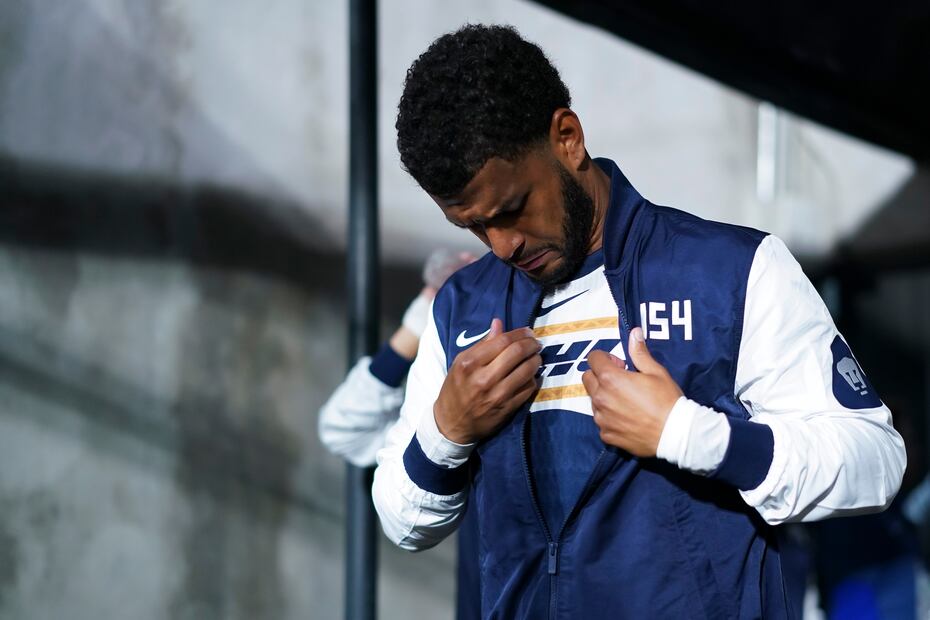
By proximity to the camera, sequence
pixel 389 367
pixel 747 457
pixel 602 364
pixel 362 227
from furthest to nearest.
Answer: pixel 362 227 → pixel 389 367 → pixel 602 364 → pixel 747 457

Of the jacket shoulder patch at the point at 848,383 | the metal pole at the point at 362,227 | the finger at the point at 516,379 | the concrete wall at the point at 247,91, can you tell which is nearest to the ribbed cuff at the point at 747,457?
the jacket shoulder patch at the point at 848,383

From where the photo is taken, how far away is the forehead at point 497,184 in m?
1.22

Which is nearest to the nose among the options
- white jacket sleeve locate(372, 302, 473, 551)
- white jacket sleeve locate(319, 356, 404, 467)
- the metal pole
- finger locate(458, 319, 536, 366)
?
finger locate(458, 319, 536, 366)

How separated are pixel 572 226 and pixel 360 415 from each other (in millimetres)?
1416

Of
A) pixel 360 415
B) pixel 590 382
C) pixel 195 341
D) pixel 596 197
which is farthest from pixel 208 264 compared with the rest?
pixel 590 382

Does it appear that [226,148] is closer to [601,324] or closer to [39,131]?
[39,131]

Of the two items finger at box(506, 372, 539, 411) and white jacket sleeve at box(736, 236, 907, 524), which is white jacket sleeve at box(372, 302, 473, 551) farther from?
white jacket sleeve at box(736, 236, 907, 524)

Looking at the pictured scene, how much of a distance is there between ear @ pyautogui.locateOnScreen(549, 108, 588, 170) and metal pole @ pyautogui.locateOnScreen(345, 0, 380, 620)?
148 cm

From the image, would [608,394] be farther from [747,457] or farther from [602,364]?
[747,457]

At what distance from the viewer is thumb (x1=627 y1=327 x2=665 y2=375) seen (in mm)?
1163

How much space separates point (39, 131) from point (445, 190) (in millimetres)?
1814

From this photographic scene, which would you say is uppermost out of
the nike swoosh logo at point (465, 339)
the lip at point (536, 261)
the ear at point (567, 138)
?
the ear at point (567, 138)

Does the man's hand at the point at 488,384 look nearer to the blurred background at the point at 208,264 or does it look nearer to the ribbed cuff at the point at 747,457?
the ribbed cuff at the point at 747,457

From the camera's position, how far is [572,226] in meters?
1.29
